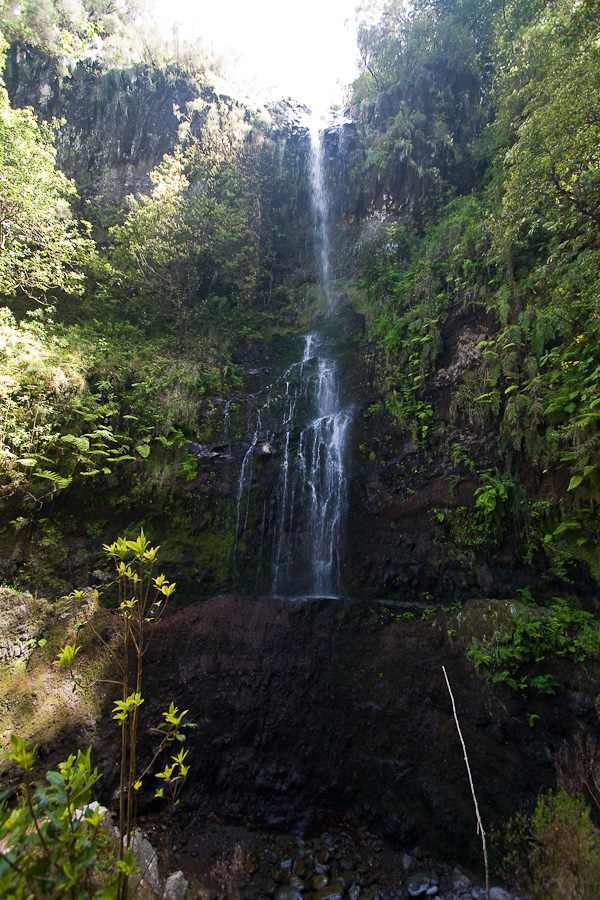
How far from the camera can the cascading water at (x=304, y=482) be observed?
9.84 meters

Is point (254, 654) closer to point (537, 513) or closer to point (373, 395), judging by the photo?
point (537, 513)

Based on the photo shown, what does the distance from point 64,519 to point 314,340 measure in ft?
33.7

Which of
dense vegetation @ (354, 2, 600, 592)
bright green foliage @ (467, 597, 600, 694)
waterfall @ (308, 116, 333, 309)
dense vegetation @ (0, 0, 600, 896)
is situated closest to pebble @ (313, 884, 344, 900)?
dense vegetation @ (0, 0, 600, 896)

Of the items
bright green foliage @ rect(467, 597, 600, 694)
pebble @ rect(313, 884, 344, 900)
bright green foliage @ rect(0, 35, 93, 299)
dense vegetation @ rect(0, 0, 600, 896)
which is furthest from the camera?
bright green foliage @ rect(0, 35, 93, 299)

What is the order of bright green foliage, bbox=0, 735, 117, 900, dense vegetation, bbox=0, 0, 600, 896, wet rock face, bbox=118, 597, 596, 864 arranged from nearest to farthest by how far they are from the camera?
bright green foliage, bbox=0, 735, 117, 900 < wet rock face, bbox=118, 597, 596, 864 < dense vegetation, bbox=0, 0, 600, 896

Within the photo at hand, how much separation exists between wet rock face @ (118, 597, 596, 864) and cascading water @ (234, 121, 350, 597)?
1087 millimetres

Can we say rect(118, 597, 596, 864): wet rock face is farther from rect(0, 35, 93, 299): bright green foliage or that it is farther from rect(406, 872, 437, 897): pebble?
rect(0, 35, 93, 299): bright green foliage

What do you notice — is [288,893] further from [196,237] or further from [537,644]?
[196,237]

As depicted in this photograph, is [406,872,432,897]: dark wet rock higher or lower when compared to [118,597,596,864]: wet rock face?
lower

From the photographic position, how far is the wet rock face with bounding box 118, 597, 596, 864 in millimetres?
5840

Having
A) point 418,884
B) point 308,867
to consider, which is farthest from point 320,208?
point 418,884

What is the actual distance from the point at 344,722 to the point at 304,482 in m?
5.44

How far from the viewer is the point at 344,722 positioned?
7.14 metres

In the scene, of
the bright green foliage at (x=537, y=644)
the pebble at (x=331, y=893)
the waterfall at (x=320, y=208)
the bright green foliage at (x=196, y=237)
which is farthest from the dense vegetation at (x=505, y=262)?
the pebble at (x=331, y=893)
